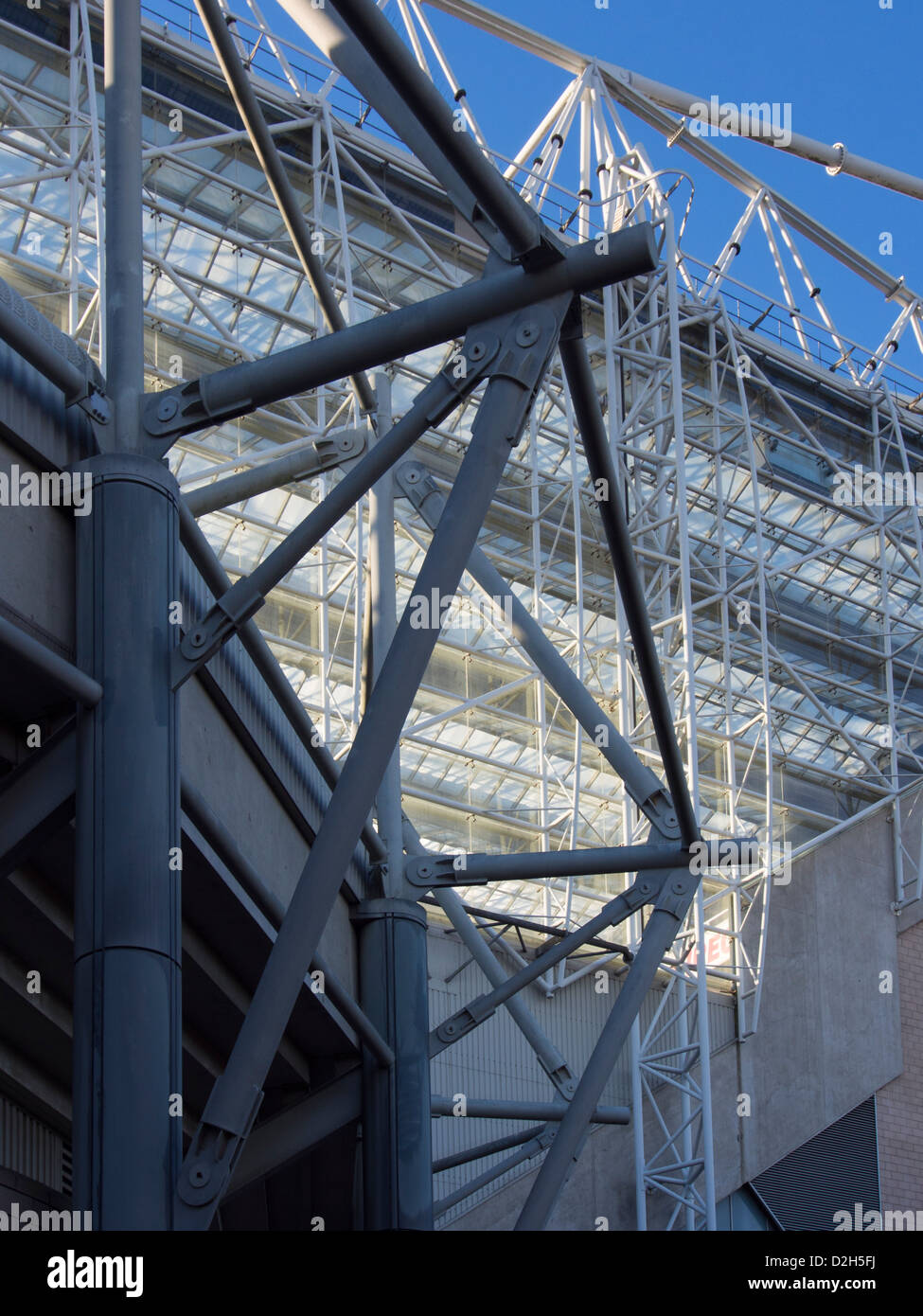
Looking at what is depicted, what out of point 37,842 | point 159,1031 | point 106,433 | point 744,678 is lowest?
point 159,1031

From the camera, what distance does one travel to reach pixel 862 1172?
29.1m

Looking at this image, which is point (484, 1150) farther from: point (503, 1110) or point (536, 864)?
point (536, 864)

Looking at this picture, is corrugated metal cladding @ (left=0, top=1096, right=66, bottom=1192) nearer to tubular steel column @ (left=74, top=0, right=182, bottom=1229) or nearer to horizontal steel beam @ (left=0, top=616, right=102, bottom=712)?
tubular steel column @ (left=74, top=0, right=182, bottom=1229)

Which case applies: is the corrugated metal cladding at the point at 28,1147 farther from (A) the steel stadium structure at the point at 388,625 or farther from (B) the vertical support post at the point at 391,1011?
(B) the vertical support post at the point at 391,1011

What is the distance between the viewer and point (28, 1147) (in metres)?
12.5

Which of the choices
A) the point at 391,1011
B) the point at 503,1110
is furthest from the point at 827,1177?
the point at 391,1011

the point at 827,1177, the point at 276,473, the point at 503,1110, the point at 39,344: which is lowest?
the point at 827,1177

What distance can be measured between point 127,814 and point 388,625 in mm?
6403

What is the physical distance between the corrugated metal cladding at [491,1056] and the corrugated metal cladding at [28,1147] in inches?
389

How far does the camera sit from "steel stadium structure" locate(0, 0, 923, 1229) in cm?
819

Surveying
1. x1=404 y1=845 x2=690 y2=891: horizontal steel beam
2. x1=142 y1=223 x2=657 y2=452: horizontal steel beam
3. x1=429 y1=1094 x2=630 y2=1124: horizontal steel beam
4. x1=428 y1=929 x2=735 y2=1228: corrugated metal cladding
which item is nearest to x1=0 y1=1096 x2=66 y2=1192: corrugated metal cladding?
x1=429 y1=1094 x2=630 y2=1124: horizontal steel beam

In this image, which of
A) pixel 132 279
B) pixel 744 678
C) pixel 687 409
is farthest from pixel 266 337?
pixel 132 279
